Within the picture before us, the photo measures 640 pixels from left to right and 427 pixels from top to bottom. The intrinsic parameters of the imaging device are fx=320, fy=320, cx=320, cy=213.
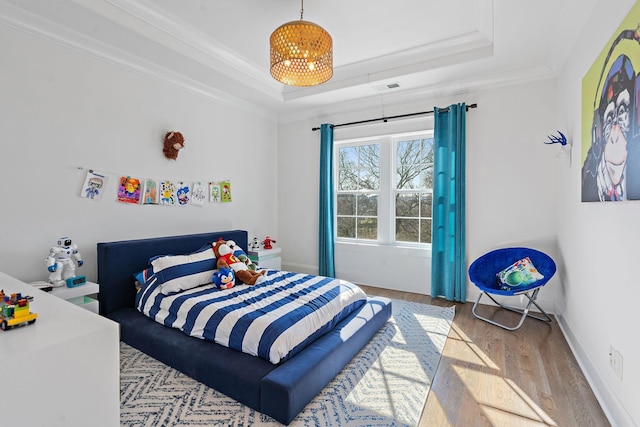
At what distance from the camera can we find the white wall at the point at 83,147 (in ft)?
8.17

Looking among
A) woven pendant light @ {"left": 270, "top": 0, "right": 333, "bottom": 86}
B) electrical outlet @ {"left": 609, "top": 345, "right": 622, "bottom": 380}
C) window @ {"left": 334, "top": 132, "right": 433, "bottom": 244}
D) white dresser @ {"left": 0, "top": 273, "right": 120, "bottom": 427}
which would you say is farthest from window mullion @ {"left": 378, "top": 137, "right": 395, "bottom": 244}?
white dresser @ {"left": 0, "top": 273, "right": 120, "bottom": 427}

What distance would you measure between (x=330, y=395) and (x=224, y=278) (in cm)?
143

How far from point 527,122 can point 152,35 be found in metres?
3.85

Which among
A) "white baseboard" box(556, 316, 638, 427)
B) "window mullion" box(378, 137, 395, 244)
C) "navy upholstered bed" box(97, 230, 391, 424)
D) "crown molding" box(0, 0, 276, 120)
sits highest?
"crown molding" box(0, 0, 276, 120)

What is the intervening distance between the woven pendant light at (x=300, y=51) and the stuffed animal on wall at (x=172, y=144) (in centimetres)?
165

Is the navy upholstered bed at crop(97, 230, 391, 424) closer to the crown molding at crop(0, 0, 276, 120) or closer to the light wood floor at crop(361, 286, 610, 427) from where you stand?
the light wood floor at crop(361, 286, 610, 427)

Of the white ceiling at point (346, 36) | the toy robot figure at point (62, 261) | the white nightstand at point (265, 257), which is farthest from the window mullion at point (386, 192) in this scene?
the toy robot figure at point (62, 261)

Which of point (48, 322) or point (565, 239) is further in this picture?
point (565, 239)

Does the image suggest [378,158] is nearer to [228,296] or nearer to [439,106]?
[439,106]

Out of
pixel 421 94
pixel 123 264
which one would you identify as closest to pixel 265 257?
pixel 123 264

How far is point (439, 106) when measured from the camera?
4020 millimetres

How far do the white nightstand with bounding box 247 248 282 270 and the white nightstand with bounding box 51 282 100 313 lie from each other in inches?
75.9

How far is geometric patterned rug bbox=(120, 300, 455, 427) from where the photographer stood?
1.82 m

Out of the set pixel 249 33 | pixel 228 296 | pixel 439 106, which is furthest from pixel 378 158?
pixel 228 296
